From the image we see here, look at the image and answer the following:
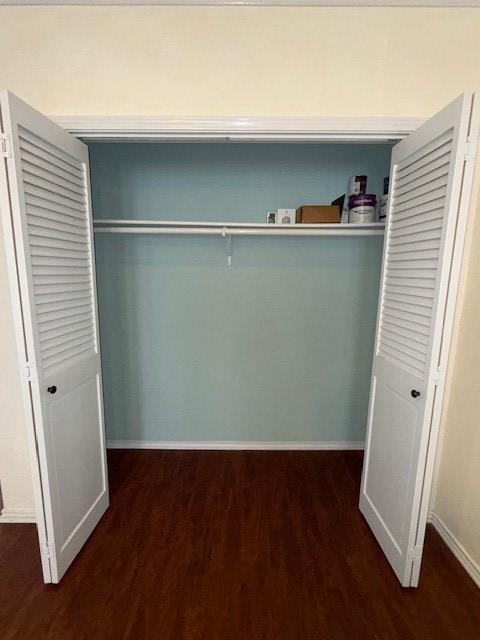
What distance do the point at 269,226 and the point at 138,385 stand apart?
63.3 inches

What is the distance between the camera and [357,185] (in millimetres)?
2268

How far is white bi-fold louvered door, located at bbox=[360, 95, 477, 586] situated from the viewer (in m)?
1.28

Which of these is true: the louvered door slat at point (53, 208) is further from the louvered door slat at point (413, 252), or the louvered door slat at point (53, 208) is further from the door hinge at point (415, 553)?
the door hinge at point (415, 553)

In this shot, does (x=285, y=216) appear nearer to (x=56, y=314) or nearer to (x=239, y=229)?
(x=239, y=229)

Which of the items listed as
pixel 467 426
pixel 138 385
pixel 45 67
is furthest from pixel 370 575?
pixel 45 67

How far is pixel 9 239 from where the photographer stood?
1.27m

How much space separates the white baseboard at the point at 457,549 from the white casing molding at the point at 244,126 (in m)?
2.14

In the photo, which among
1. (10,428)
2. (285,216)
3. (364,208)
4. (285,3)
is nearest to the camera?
(285,3)

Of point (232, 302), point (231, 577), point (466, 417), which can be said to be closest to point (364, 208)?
point (232, 302)

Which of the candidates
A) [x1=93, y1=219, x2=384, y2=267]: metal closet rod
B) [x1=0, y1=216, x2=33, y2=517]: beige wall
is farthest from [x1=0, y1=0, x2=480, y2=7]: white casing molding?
[x1=0, y1=216, x2=33, y2=517]: beige wall

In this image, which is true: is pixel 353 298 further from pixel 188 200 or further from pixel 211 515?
pixel 211 515

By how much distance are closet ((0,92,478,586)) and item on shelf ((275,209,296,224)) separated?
0.11 metres

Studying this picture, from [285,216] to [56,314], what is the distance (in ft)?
5.39

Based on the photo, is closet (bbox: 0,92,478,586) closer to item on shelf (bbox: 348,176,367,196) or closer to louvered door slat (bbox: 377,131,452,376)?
louvered door slat (bbox: 377,131,452,376)
